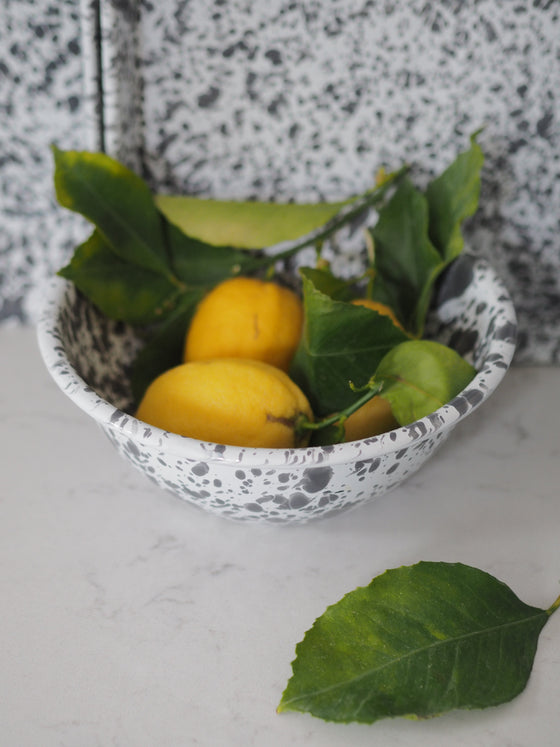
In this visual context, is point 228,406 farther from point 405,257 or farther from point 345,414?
point 405,257

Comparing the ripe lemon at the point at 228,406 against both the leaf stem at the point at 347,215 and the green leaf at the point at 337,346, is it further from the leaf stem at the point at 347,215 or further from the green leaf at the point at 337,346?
the leaf stem at the point at 347,215

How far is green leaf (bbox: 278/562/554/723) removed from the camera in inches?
12.8

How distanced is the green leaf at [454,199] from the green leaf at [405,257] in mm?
11

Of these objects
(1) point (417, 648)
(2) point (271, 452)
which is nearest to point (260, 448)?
(2) point (271, 452)

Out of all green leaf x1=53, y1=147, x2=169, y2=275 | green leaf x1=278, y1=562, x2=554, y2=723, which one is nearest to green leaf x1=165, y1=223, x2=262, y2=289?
green leaf x1=53, y1=147, x2=169, y2=275

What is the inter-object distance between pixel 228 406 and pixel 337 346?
72 millimetres

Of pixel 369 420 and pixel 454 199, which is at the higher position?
pixel 454 199

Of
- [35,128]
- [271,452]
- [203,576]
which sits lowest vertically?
[203,576]

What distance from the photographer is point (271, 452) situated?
0.34 meters

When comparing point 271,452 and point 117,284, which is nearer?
point 271,452

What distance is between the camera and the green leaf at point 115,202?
460 mm

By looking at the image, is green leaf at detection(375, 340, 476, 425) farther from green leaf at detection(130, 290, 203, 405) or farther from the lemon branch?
green leaf at detection(130, 290, 203, 405)

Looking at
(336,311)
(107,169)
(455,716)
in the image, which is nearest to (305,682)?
(455,716)

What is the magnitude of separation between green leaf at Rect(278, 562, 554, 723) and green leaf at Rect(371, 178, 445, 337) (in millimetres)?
185
